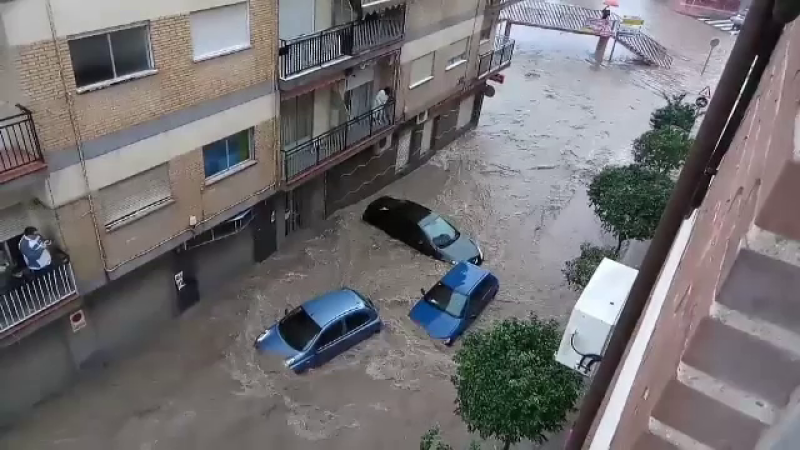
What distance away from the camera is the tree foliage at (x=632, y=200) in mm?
14250

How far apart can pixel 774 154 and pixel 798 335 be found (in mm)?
411

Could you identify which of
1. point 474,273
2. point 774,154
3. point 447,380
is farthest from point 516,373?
point 774,154

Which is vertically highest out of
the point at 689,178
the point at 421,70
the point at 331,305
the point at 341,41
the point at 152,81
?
the point at 689,178

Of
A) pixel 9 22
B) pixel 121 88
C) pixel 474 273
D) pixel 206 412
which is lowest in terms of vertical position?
pixel 206 412

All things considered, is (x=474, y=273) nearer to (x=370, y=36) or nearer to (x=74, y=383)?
(x=370, y=36)

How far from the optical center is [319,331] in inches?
487

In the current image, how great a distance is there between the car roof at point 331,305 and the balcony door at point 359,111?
4248mm

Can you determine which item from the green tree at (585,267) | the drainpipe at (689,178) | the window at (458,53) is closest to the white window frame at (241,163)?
the green tree at (585,267)

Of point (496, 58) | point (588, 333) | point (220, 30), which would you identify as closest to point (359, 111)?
point (220, 30)

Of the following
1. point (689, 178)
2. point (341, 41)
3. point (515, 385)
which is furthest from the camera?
point (341, 41)

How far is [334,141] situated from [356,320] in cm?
463

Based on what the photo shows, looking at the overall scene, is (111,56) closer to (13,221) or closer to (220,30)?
(220,30)

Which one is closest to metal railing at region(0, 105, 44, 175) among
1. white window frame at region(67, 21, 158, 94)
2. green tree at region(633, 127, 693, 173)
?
white window frame at region(67, 21, 158, 94)

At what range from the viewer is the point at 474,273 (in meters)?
14.5
